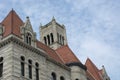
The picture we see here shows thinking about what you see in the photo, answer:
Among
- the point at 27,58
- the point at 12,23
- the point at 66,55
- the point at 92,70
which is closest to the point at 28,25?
the point at 12,23

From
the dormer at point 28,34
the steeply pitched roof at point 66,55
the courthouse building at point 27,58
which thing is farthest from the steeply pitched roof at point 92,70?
the dormer at point 28,34

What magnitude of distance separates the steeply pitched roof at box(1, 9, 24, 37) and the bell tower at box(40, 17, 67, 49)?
20831 millimetres

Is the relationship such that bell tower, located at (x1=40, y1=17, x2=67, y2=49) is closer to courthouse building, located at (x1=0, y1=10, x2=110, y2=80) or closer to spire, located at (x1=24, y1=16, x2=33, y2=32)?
courthouse building, located at (x1=0, y1=10, x2=110, y2=80)

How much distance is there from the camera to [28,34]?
135 feet

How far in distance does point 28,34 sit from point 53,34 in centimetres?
2380

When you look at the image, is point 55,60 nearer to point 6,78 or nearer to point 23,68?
point 23,68

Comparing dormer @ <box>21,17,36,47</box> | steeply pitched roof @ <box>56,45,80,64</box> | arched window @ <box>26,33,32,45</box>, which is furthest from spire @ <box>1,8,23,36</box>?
steeply pitched roof @ <box>56,45,80,64</box>

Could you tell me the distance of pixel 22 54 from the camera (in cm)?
3812

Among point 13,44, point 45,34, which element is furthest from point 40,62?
point 45,34

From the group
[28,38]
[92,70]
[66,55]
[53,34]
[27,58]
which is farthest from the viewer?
[53,34]

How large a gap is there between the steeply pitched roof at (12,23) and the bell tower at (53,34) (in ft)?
68.3

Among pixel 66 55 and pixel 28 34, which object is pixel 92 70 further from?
pixel 28 34

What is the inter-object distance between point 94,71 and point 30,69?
1903 centimetres

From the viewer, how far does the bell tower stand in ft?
210
